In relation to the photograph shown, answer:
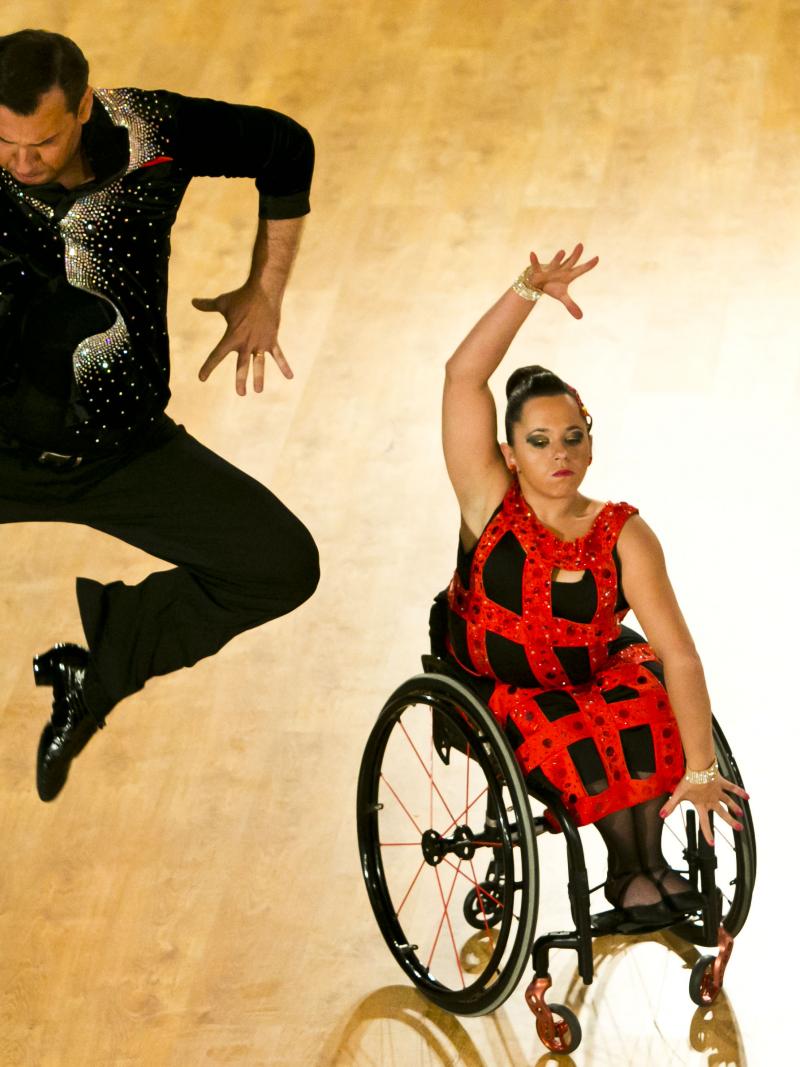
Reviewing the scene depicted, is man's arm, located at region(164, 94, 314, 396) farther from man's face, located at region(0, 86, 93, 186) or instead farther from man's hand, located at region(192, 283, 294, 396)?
man's face, located at region(0, 86, 93, 186)

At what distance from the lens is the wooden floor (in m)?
3.07

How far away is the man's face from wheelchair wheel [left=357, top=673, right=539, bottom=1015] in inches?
36.4

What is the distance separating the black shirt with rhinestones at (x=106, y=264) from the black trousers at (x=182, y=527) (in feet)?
0.19

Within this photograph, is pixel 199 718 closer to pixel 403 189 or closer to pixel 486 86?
pixel 403 189

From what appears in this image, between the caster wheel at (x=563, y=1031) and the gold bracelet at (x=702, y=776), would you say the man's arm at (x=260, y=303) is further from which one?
the caster wheel at (x=563, y=1031)

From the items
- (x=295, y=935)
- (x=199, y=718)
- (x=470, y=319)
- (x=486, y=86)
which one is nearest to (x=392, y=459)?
(x=470, y=319)

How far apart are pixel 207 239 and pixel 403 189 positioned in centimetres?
59

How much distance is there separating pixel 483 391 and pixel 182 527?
53 cm

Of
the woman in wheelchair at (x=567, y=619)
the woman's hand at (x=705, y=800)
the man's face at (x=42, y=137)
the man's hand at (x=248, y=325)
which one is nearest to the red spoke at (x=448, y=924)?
the woman in wheelchair at (x=567, y=619)

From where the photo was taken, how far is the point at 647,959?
3.07 metres

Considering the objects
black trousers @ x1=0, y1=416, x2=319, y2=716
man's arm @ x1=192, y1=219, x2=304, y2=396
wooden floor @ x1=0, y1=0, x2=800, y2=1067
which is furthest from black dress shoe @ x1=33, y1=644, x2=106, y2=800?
man's arm @ x1=192, y1=219, x2=304, y2=396

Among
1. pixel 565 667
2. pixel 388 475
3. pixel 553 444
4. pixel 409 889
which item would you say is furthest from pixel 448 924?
pixel 388 475

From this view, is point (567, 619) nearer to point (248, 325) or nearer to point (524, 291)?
point (524, 291)

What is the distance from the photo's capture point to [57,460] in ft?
9.23
